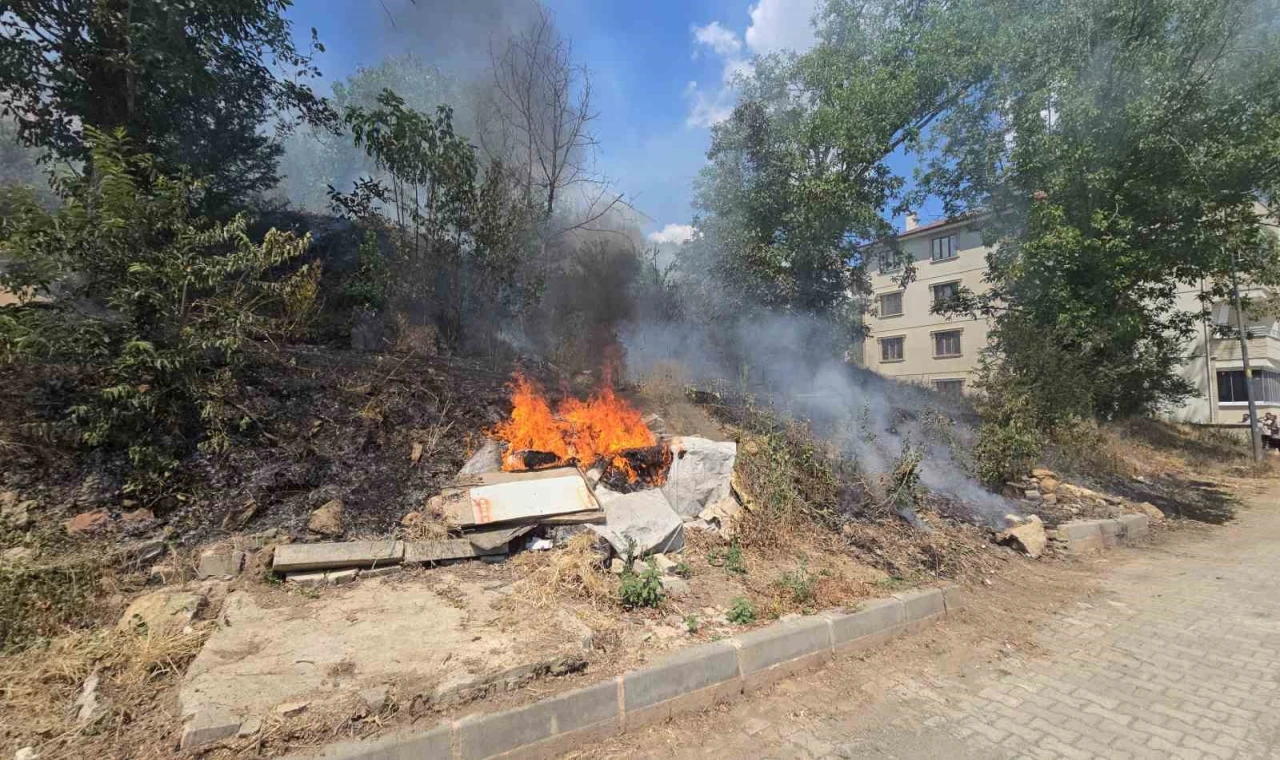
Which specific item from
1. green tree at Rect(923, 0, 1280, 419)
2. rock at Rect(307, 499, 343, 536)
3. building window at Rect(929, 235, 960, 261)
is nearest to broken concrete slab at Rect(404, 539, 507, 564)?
rock at Rect(307, 499, 343, 536)

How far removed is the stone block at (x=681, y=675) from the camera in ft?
9.48

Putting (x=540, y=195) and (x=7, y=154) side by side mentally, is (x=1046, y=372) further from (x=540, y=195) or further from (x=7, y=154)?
(x=7, y=154)

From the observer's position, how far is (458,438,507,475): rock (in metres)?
5.39

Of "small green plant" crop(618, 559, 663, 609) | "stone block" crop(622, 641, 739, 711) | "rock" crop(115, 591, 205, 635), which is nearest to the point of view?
"stone block" crop(622, 641, 739, 711)

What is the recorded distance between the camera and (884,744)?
277 centimetres

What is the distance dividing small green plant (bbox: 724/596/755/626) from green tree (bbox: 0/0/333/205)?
24.6 feet

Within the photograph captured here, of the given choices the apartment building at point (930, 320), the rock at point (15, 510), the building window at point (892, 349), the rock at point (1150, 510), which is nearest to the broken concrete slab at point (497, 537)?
the rock at point (15, 510)

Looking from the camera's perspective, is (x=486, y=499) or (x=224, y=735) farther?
(x=486, y=499)

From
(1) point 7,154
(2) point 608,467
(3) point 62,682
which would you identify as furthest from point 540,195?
(1) point 7,154

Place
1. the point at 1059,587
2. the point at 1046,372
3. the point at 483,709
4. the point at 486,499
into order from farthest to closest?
the point at 1046,372, the point at 1059,587, the point at 486,499, the point at 483,709

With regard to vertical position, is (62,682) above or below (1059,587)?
above

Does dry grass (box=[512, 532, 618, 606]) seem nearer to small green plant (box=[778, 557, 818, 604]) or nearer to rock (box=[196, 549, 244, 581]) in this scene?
small green plant (box=[778, 557, 818, 604])

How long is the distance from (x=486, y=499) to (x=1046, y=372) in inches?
345

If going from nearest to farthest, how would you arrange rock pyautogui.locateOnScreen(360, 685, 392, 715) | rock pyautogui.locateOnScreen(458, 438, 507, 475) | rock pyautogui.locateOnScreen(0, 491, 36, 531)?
rock pyautogui.locateOnScreen(360, 685, 392, 715), rock pyautogui.locateOnScreen(0, 491, 36, 531), rock pyautogui.locateOnScreen(458, 438, 507, 475)
